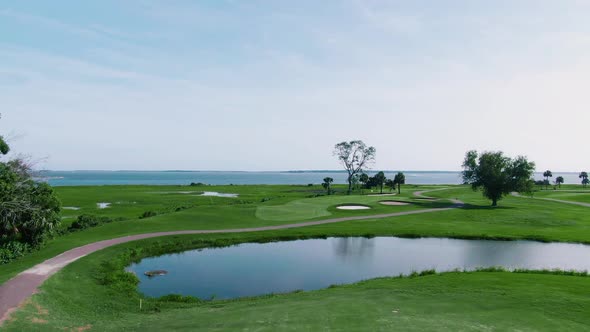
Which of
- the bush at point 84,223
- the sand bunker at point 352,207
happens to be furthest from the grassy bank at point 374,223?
the bush at point 84,223

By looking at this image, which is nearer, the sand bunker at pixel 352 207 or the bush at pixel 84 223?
the bush at pixel 84 223

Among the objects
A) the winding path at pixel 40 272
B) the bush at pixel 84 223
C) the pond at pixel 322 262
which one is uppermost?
the bush at pixel 84 223

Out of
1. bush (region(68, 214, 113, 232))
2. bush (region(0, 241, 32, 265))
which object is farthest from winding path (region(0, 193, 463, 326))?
bush (region(68, 214, 113, 232))

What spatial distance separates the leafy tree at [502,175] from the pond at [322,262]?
107ft

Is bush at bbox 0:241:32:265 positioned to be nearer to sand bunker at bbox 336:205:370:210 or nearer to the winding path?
the winding path

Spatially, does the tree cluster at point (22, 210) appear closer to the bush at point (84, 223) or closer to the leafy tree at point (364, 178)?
the bush at point (84, 223)

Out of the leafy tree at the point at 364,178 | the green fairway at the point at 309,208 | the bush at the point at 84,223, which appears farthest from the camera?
the leafy tree at the point at 364,178

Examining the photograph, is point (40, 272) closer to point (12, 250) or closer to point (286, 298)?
point (12, 250)

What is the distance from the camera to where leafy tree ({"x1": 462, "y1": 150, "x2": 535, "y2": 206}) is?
2566 inches

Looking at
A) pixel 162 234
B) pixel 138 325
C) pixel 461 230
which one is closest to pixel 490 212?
pixel 461 230

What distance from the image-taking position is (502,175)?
216ft

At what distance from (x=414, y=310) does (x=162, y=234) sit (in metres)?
27.6

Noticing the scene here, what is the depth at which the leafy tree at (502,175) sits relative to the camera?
6519 centimetres

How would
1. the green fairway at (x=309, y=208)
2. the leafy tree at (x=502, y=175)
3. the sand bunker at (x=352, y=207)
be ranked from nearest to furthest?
1. the green fairway at (x=309, y=208)
2. the sand bunker at (x=352, y=207)
3. the leafy tree at (x=502, y=175)
